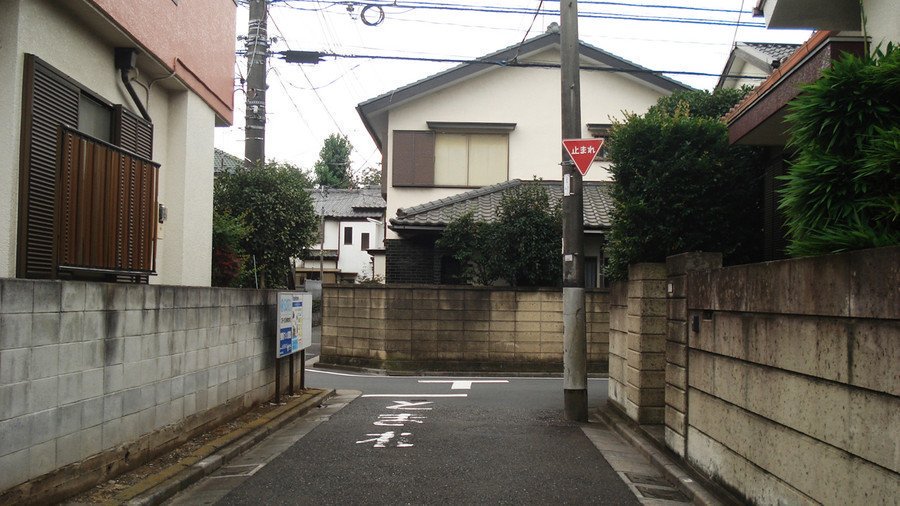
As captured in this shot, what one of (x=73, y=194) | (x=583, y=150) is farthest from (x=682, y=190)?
(x=73, y=194)

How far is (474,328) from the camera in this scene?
17.0 meters

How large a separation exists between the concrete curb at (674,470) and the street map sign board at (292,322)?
4.74m

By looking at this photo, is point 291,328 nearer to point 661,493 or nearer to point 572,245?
point 572,245

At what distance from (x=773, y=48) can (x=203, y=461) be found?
1682cm

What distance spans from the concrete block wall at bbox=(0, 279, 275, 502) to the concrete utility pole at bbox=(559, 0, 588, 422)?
4.57 metres

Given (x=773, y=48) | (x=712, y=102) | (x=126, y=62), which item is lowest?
(x=126, y=62)

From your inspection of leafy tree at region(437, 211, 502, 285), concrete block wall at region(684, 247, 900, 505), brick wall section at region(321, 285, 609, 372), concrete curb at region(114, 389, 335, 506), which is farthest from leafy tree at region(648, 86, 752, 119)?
concrete curb at region(114, 389, 335, 506)

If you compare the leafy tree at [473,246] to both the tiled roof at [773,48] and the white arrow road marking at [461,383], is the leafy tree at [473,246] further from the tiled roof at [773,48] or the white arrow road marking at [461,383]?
the tiled roof at [773,48]

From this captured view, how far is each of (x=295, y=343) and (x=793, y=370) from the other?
808 cm

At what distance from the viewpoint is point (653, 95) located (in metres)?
22.3

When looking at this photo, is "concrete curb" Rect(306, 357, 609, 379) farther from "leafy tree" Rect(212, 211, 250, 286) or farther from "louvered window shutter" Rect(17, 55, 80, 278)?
"louvered window shutter" Rect(17, 55, 80, 278)

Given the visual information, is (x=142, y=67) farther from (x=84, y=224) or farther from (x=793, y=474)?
(x=793, y=474)

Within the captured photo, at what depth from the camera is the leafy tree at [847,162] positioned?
432 cm

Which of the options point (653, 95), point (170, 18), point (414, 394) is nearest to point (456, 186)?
point (653, 95)
